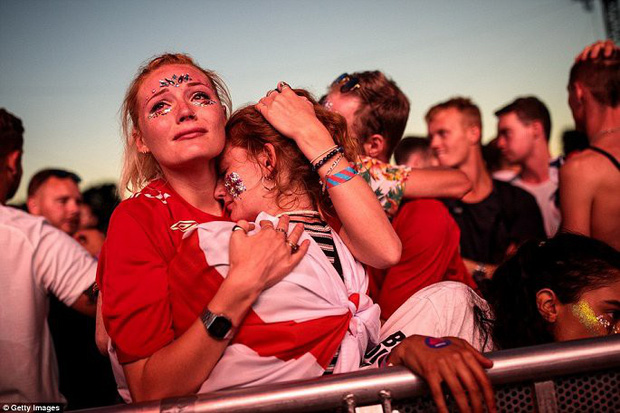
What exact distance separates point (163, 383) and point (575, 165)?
2.35 m

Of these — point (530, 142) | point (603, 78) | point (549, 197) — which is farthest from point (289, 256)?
point (530, 142)

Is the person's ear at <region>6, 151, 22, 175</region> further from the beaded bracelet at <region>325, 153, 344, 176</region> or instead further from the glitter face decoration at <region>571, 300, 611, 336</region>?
the glitter face decoration at <region>571, 300, 611, 336</region>

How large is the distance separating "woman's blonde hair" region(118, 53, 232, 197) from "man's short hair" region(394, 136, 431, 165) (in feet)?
11.1

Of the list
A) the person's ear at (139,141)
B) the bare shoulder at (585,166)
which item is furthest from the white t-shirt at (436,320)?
the bare shoulder at (585,166)

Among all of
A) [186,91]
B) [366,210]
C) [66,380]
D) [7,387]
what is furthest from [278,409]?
[66,380]

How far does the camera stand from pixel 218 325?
1402 mm

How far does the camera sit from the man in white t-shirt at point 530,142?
5527 millimetres

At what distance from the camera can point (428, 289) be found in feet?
6.24

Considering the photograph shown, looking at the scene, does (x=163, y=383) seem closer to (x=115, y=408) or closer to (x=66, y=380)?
(x=115, y=408)

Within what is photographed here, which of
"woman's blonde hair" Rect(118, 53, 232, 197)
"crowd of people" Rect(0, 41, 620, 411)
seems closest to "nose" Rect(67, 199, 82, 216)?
"crowd of people" Rect(0, 41, 620, 411)

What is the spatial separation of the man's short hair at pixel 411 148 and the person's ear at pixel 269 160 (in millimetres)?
3628

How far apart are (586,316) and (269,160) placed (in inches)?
46.8

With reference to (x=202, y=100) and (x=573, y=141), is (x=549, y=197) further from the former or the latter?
(x=202, y=100)

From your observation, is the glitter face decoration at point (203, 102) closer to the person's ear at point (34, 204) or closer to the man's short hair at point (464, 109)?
the person's ear at point (34, 204)
